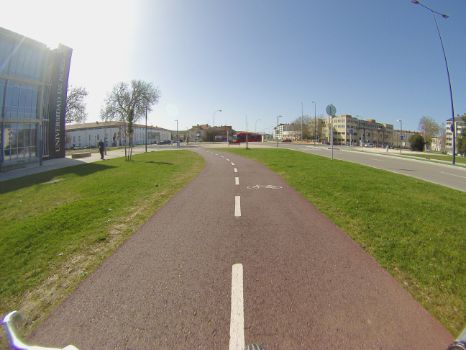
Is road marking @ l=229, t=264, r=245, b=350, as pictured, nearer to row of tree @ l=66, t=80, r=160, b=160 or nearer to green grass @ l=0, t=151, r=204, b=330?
green grass @ l=0, t=151, r=204, b=330

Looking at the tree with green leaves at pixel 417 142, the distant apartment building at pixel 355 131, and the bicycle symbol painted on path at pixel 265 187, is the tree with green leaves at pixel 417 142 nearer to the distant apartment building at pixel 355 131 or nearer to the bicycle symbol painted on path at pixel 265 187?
the bicycle symbol painted on path at pixel 265 187

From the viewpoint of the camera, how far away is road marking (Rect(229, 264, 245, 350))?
2688 millimetres

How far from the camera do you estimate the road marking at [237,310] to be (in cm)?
269

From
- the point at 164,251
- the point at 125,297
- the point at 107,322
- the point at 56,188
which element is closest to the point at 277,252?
the point at 164,251

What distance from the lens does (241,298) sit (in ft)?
11.2

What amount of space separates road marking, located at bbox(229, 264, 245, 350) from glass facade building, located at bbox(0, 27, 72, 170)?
80.5 ft

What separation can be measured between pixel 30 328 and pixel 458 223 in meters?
8.14

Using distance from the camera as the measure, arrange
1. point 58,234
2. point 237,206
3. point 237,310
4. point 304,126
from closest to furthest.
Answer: point 237,310
point 58,234
point 237,206
point 304,126

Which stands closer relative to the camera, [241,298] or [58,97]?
[241,298]

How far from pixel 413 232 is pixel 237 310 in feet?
14.6

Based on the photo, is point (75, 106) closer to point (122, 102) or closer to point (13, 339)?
point (122, 102)

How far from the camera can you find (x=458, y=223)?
6.42m

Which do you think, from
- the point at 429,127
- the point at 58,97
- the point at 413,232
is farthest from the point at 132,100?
the point at 429,127

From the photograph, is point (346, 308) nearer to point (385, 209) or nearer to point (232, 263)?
point (232, 263)
